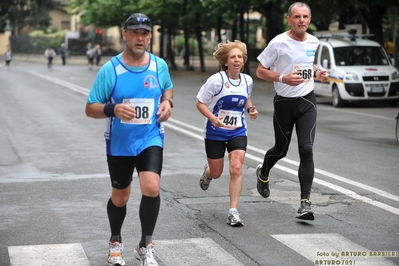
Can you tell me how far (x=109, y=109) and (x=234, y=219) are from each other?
7.07 feet

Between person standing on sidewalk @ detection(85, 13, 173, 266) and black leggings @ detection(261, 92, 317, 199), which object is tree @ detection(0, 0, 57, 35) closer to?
black leggings @ detection(261, 92, 317, 199)

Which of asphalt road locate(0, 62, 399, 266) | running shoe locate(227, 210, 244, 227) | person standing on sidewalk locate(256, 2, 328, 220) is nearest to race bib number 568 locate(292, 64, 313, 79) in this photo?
person standing on sidewalk locate(256, 2, 328, 220)

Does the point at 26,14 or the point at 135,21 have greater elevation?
the point at 135,21

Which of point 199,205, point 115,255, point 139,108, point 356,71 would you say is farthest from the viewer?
point 356,71

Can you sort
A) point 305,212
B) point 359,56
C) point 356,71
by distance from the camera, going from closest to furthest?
point 305,212 < point 356,71 < point 359,56

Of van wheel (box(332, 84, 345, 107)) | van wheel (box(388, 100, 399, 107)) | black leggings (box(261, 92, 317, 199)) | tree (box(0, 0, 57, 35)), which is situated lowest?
tree (box(0, 0, 57, 35))

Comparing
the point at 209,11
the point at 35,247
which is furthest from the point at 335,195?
the point at 209,11

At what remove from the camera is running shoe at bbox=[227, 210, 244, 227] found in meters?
8.05

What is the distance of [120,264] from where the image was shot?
21.5ft

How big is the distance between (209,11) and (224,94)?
36450mm

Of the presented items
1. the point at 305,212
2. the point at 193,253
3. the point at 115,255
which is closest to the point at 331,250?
the point at 193,253

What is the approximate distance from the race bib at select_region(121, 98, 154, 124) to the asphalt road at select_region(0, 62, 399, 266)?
1.06m

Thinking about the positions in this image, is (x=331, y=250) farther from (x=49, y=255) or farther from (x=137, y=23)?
(x=137, y=23)

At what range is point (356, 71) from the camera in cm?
2534
